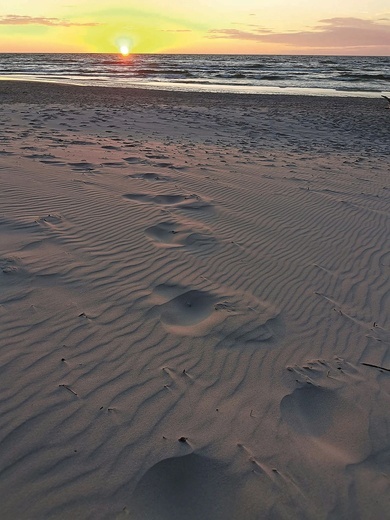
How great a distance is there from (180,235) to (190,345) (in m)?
2.15

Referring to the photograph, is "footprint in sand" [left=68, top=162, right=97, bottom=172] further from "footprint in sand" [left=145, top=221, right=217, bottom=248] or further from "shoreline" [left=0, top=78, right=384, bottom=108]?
"shoreline" [left=0, top=78, right=384, bottom=108]

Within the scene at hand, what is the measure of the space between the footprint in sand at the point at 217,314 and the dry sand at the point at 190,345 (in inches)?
0.7

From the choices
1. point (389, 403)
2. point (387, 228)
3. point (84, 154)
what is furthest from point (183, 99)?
point (389, 403)

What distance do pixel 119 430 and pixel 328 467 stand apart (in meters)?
1.21

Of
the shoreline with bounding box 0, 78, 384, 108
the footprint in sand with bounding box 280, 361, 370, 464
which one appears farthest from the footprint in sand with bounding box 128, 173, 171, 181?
the shoreline with bounding box 0, 78, 384, 108

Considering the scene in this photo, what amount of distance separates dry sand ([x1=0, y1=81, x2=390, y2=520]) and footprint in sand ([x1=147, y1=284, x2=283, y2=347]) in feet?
0.06

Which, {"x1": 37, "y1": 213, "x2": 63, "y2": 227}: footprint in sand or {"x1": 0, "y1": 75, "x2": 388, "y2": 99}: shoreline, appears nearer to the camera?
{"x1": 37, "y1": 213, "x2": 63, "y2": 227}: footprint in sand

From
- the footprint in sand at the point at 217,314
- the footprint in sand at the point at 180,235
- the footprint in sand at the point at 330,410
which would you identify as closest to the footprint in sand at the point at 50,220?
the footprint in sand at the point at 180,235

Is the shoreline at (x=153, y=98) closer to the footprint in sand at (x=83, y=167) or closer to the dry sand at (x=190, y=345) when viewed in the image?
the footprint in sand at (x=83, y=167)

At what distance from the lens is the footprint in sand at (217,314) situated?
11.6 feet

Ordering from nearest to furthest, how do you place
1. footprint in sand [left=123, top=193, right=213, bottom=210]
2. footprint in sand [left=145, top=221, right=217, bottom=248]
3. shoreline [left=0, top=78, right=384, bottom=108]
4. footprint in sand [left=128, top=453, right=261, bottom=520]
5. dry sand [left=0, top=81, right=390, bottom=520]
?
footprint in sand [left=128, top=453, right=261, bottom=520] < dry sand [left=0, top=81, right=390, bottom=520] < footprint in sand [left=145, top=221, right=217, bottom=248] < footprint in sand [left=123, top=193, right=213, bottom=210] < shoreline [left=0, top=78, right=384, bottom=108]

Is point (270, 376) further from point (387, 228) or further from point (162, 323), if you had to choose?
point (387, 228)

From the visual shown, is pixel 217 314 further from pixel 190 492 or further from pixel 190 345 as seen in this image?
pixel 190 492

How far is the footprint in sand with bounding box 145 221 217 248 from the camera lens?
5078 millimetres
